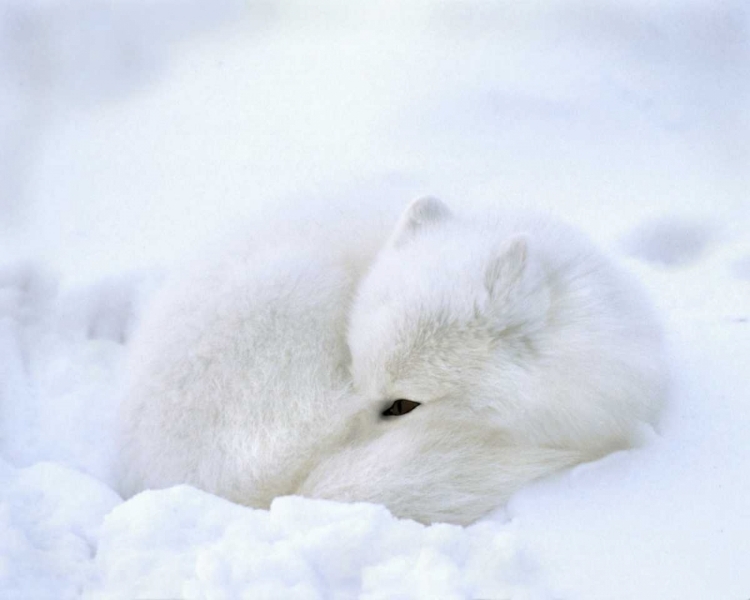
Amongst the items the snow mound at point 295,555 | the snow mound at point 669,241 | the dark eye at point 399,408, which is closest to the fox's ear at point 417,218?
the dark eye at point 399,408

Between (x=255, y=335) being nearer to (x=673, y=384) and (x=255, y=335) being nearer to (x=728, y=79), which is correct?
(x=673, y=384)

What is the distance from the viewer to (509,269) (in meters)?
2.06

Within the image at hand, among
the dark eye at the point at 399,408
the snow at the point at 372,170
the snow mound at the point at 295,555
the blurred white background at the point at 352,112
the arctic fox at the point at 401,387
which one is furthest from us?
the blurred white background at the point at 352,112

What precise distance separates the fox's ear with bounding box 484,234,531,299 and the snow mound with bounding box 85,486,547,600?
2.14ft

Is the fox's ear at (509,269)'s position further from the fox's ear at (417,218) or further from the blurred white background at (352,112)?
the blurred white background at (352,112)

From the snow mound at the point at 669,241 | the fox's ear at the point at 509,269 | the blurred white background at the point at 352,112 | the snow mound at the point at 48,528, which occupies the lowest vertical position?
the snow mound at the point at 48,528

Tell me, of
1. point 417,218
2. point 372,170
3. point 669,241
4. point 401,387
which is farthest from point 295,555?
point 669,241

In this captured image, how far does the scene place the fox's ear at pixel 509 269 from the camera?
2.06m

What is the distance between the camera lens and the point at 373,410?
212 cm

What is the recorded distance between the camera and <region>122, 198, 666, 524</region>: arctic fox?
78.7 inches

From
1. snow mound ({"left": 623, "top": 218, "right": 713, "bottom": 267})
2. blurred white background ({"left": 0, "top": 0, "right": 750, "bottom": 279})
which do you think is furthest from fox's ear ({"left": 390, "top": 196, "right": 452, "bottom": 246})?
snow mound ({"left": 623, "top": 218, "right": 713, "bottom": 267})

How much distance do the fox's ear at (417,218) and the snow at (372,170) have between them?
1.20ft

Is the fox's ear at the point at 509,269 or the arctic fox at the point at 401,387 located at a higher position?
the fox's ear at the point at 509,269

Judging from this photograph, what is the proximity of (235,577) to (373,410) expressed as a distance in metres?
0.76
